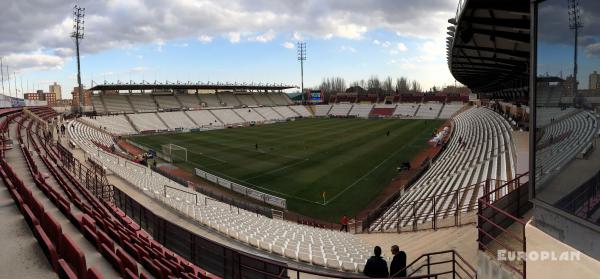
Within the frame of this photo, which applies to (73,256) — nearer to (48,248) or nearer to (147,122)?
(48,248)

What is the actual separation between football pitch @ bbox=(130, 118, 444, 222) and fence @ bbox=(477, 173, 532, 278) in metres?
13.0

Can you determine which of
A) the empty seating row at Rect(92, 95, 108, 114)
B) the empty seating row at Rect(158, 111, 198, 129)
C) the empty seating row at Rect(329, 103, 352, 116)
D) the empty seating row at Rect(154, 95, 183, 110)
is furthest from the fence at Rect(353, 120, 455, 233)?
the empty seating row at Rect(329, 103, 352, 116)

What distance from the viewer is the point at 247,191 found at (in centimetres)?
2314

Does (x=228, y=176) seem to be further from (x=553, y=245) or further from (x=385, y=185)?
(x=553, y=245)

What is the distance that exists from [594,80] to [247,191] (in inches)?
819

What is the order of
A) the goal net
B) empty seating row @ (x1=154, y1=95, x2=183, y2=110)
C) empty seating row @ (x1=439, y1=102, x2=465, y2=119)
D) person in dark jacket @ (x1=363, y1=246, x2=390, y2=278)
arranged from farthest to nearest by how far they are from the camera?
empty seating row @ (x1=154, y1=95, x2=183, y2=110)
empty seating row @ (x1=439, y1=102, x2=465, y2=119)
the goal net
person in dark jacket @ (x1=363, y1=246, x2=390, y2=278)

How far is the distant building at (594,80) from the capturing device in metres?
3.44

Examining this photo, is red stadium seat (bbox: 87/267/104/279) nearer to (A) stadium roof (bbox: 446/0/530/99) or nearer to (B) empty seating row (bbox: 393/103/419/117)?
(A) stadium roof (bbox: 446/0/530/99)

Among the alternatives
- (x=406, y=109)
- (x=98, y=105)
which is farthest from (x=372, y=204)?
(x=406, y=109)

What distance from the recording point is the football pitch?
22719 millimetres

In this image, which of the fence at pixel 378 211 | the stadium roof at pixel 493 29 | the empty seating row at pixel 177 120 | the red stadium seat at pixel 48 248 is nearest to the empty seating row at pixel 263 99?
the empty seating row at pixel 177 120

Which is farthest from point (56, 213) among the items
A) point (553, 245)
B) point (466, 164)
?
point (466, 164)

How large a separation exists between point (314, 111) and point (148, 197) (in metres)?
78.7

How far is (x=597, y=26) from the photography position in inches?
130
